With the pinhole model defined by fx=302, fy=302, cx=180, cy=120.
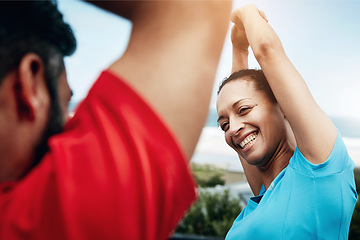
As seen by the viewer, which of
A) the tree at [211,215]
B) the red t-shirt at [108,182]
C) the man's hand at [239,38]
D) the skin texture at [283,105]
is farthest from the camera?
the tree at [211,215]

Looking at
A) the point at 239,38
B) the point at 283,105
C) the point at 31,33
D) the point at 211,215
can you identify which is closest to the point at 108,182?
the point at 31,33

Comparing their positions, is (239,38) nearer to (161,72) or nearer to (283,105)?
(283,105)

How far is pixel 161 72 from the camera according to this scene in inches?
21.6

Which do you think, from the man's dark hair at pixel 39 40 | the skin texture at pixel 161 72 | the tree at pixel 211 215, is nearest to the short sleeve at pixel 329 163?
the skin texture at pixel 161 72

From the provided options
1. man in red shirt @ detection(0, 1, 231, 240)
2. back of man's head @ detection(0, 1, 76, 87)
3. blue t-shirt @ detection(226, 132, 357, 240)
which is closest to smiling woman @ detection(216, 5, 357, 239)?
blue t-shirt @ detection(226, 132, 357, 240)

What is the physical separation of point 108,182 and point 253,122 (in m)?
1.08

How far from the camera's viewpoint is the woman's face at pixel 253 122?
57.3 inches

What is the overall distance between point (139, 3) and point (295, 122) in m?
0.87

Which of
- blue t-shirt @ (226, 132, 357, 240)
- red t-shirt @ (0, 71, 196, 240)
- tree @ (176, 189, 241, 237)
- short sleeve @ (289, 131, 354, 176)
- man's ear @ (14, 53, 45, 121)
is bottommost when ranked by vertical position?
tree @ (176, 189, 241, 237)

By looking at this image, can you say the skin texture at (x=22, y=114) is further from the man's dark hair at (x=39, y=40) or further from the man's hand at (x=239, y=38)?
the man's hand at (x=239, y=38)

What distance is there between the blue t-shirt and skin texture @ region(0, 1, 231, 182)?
84 centimetres

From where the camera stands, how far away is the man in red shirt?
1.62 ft

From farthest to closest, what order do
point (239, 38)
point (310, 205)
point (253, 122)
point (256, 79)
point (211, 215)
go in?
point (211, 215), point (239, 38), point (256, 79), point (253, 122), point (310, 205)

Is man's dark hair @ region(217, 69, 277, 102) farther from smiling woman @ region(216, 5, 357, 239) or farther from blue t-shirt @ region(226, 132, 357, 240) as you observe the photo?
blue t-shirt @ region(226, 132, 357, 240)
